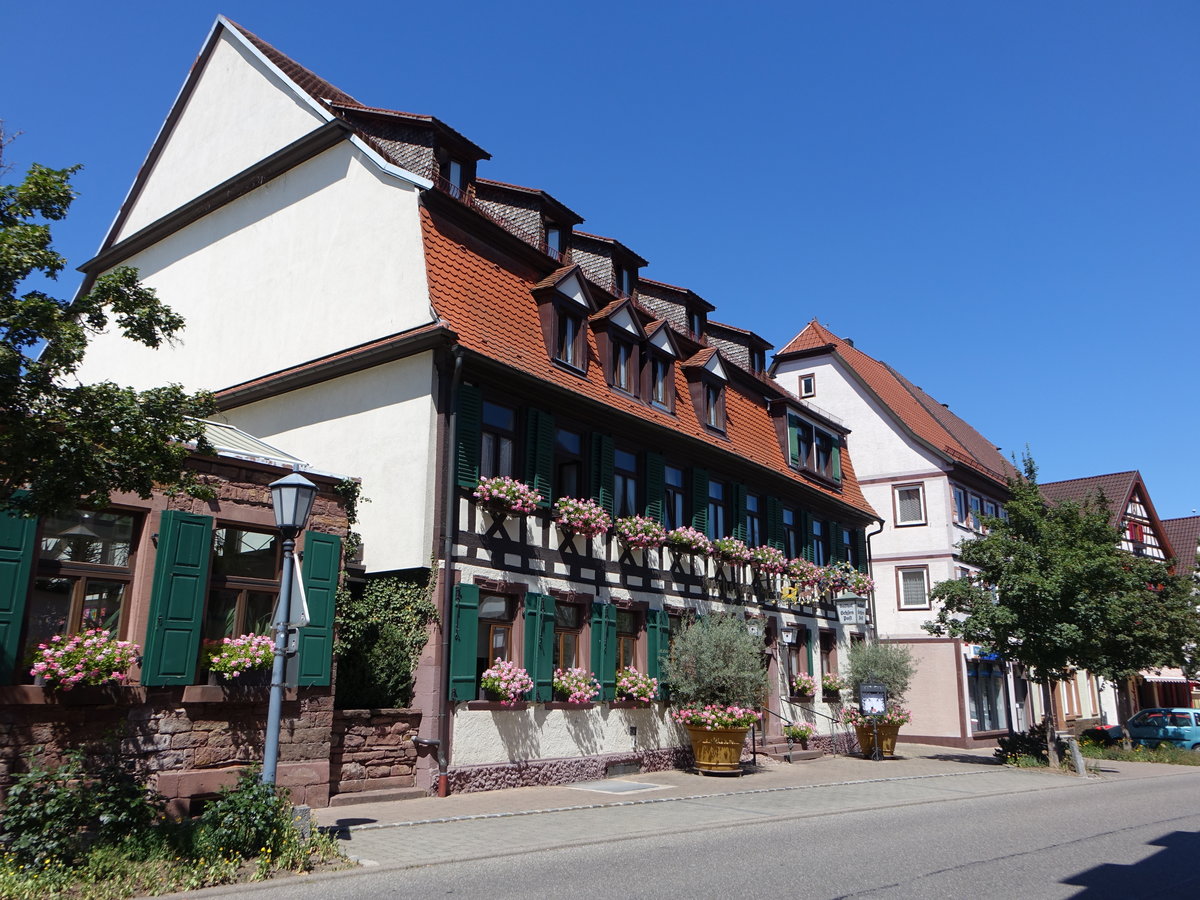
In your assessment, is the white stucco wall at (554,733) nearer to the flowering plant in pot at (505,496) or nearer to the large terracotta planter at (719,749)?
the large terracotta planter at (719,749)

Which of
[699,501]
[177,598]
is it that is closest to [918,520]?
[699,501]

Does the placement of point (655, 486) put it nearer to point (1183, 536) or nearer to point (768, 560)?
point (768, 560)

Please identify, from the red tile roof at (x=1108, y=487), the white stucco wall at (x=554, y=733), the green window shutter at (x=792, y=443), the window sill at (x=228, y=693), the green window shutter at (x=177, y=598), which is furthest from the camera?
the red tile roof at (x=1108, y=487)

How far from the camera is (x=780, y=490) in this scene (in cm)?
2588

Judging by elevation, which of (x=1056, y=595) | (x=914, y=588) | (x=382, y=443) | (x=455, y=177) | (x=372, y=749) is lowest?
(x=372, y=749)

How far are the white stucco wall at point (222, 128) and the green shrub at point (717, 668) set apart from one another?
12181mm

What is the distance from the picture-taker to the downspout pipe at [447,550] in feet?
48.8

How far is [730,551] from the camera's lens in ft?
72.3

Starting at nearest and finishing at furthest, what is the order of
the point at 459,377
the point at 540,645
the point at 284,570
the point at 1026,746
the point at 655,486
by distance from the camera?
the point at 284,570 < the point at 459,377 < the point at 540,645 < the point at 655,486 < the point at 1026,746

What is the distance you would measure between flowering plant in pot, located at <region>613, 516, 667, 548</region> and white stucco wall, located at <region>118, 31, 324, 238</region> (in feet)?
31.2

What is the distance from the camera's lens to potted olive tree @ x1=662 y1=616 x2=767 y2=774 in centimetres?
1883

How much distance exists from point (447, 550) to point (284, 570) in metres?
5.75

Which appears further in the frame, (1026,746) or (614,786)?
(1026,746)

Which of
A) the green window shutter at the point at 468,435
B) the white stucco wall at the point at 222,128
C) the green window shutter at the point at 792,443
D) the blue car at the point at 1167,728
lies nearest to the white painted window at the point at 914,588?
the blue car at the point at 1167,728
